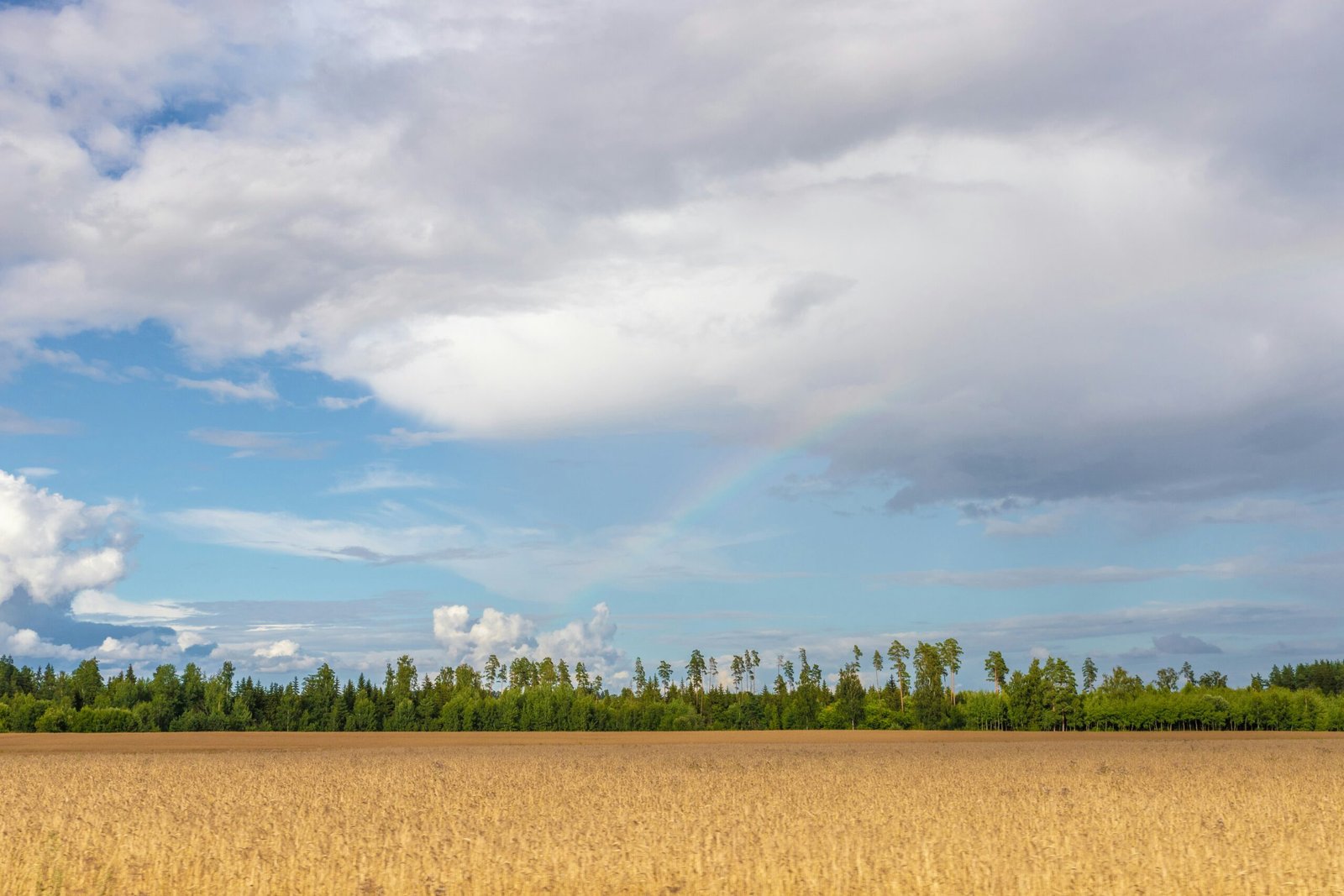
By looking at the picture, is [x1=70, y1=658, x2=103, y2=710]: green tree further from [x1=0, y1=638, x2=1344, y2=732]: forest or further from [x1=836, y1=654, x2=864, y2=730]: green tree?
[x1=836, y1=654, x2=864, y2=730]: green tree

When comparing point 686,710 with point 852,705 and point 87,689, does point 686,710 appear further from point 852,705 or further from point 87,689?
point 87,689

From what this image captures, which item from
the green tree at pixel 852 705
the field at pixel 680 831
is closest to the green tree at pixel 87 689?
the green tree at pixel 852 705

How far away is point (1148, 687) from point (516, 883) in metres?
158

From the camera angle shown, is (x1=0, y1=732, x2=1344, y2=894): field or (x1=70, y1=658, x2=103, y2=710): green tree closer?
(x1=0, y1=732, x2=1344, y2=894): field

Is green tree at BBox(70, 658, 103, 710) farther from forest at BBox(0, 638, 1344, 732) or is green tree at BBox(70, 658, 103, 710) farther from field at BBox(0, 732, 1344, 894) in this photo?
field at BBox(0, 732, 1344, 894)

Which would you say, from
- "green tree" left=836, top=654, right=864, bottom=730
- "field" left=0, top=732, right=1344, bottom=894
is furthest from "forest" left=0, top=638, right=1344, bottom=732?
"field" left=0, top=732, right=1344, bottom=894

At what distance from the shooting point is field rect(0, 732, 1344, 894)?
1919 cm

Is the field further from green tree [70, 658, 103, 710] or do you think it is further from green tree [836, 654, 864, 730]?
green tree [70, 658, 103, 710]

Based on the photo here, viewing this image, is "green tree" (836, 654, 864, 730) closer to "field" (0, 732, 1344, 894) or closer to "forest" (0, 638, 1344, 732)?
"forest" (0, 638, 1344, 732)

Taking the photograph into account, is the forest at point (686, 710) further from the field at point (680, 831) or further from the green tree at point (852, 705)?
the field at point (680, 831)

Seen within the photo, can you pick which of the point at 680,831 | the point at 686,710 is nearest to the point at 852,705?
the point at 686,710

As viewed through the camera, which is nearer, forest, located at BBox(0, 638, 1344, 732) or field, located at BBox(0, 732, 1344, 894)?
field, located at BBox(0, 732, 1344, 894)

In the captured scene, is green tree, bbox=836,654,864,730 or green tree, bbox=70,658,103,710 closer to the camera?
green tree, bbox=836,654,864,730

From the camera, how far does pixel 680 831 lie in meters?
24.2
